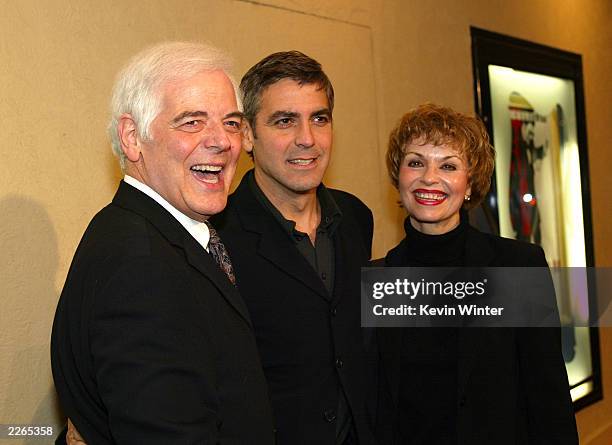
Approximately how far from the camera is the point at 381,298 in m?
2.36

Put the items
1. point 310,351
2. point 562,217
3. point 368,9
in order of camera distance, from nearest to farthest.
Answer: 1. point 310,351
2. point 368,9
3. point 562,217

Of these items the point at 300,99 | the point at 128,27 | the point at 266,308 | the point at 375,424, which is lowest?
the point at 375,424

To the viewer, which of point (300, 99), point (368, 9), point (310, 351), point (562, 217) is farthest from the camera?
point (562, 217)

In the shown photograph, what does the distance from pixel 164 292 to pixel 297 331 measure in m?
0.86

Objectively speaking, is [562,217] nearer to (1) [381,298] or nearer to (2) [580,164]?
(2) [580,164]

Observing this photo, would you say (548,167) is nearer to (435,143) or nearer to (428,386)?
(435,143)

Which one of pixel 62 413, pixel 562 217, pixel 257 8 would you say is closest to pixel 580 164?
pixel 562 217

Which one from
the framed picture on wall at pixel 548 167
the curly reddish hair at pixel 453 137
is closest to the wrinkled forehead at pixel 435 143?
the curly reddish hair at pixel 453 137

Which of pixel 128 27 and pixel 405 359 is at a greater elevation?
pixel 128 27

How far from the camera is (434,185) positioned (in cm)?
234

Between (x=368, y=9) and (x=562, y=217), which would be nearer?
(x=368, y=9)

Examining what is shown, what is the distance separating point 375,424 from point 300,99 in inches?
39.5

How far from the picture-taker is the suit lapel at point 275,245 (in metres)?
2.15

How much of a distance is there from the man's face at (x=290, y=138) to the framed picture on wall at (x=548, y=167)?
2164 millimetres
